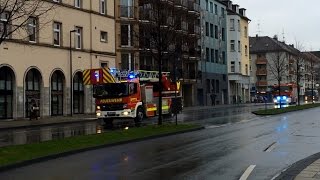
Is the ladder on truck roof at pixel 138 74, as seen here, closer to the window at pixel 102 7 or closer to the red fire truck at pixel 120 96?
the red fire truck at pixel 120 96

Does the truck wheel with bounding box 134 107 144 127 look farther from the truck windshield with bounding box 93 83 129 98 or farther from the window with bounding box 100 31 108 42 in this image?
the window with bounding box 100 31 108 42

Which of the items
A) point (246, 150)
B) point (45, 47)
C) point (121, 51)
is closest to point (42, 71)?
point (45, 47)

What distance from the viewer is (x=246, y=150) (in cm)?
1596

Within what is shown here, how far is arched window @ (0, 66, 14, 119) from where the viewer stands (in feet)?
121

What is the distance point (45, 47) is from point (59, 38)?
2414mm

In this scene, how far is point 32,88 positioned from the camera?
4006cm

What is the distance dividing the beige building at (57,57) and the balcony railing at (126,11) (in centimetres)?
191

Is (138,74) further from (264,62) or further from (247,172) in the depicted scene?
(264,62)

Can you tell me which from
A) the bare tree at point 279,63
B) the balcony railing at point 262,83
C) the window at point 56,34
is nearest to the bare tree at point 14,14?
the window at point 56,34

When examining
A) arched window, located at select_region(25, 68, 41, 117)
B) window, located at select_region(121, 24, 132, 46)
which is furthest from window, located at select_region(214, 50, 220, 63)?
arched window, located at select_region(25, 68, 41, 117)

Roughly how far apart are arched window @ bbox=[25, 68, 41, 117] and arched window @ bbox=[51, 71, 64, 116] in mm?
1788

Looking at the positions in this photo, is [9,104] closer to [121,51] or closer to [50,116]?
[50,116]

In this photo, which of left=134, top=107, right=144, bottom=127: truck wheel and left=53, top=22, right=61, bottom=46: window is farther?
left=53, top=22, right=61, bottom=46: window

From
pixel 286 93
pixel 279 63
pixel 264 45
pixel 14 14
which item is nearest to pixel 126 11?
pixel 279 63
